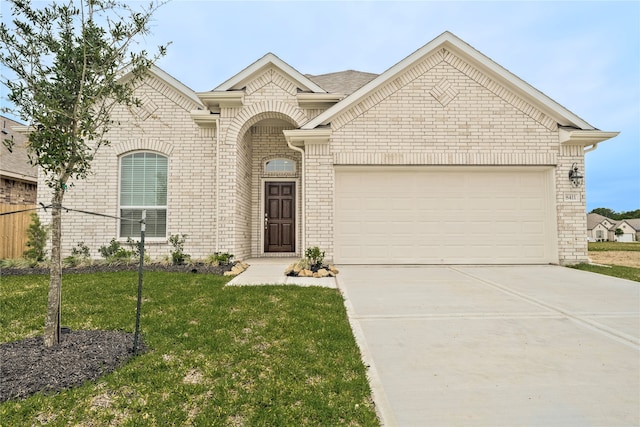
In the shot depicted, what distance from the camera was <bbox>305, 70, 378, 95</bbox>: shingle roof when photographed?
11.2 m

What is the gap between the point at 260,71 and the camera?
926 centimetres

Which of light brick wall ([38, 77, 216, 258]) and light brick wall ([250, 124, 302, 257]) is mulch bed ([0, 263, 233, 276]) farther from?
light brick wall ([250, 124, 302, 257])

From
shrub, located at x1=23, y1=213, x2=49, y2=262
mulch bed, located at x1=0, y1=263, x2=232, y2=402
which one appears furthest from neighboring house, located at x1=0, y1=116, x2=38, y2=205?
mulch bed, located at x1=0, y1=263, x2=232, y2=402

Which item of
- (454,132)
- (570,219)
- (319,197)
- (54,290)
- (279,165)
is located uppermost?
(454,132)

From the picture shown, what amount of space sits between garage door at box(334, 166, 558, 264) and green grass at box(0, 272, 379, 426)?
11.7 ft

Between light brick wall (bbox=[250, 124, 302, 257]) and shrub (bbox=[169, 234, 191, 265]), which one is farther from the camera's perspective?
light brick wall (bbox=[250, 124, 302, 257])

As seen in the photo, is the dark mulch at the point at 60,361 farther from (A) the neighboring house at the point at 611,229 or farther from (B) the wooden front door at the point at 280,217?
(A) the neighboring house at the point at 611,229

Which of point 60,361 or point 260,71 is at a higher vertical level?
point 260,71

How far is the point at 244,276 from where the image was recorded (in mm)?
6961

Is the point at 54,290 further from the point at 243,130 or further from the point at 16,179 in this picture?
the point at 16,179

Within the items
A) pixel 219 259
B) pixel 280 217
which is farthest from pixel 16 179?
pixel 280 217

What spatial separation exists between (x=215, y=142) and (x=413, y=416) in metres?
8.98

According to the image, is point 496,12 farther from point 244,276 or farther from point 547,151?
point 244,276

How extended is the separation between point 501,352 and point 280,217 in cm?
825
